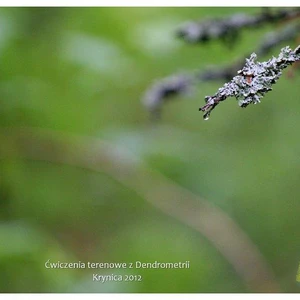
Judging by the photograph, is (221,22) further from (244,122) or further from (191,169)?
(244,122)

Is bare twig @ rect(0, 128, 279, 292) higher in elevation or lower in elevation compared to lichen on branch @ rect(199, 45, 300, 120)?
higher

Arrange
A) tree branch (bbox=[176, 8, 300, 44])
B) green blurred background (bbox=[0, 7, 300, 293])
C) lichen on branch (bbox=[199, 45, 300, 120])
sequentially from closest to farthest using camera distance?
lichen on branch (bbox=[199, 45, 300, 120]), tree branch (bbox=[176, 8, 300, 44]), green blurred background (bbox=[0, 7, 300, 293])

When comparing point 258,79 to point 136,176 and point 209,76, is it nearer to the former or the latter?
point 209,76

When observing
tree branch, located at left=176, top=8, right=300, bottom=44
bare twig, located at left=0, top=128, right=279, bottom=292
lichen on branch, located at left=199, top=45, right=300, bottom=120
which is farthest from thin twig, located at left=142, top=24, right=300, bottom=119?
lichen on branch, located at left=199, top=45, right=300, bottom=120

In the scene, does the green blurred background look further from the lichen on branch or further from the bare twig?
the lichen on branch

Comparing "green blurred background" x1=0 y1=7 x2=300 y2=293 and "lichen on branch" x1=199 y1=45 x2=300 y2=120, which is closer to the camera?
"lichen on branch" x1=199 y1=45 x2=300 y2=120

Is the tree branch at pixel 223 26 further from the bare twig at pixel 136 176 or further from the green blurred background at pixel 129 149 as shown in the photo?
the bare twig at pixel 136 176

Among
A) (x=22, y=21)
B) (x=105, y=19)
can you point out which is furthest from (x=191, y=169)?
(x=22, y=21)
